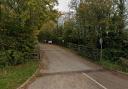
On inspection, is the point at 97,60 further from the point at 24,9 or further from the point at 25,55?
the point at 24,9

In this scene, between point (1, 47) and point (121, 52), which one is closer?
point (1, 47)

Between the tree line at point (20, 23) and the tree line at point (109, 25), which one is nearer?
the tree line at point (20, 23)

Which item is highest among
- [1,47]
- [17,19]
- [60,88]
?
[17,19]

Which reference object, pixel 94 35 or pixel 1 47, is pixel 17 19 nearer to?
pixel 1 47

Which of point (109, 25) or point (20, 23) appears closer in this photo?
point (20, 23)

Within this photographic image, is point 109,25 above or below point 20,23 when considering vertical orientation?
below

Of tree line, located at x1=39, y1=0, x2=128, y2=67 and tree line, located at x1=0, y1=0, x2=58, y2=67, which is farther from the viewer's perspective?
tree line, located at x1=39, y1=0, x2=128, y2=67

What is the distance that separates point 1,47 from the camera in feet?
92.8

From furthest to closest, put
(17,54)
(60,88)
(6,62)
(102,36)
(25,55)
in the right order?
(102,36), (25,55), (17,54), (6,62), (60,88)

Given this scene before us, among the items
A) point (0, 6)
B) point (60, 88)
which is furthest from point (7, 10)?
point (60, 88)

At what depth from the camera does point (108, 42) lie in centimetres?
3338

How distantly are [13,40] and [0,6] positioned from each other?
13.0ft

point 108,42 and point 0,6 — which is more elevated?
point 0,6

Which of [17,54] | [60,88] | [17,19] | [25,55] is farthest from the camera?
[17,19]
